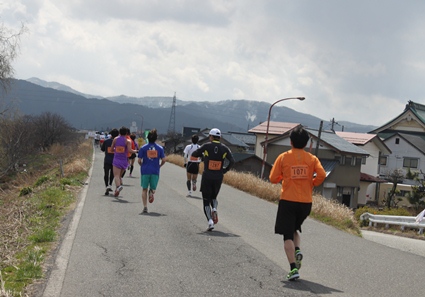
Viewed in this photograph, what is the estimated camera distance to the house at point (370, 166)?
51250mm

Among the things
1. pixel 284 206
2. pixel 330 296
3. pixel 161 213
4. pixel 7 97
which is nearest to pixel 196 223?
pixel 161 213

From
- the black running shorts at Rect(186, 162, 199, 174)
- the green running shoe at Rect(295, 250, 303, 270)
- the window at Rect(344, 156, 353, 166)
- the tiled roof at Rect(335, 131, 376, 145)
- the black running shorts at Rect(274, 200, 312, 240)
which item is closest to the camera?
the green running shoe at Rect(295, 250, 303, 270)

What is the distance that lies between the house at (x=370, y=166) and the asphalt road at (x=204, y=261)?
39.7 metres

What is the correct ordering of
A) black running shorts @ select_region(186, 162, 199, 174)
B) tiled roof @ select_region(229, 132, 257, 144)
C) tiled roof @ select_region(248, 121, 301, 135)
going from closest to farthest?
black running shorts @ select_region(186, 162, 199, 174) < tiled roof @ select_region(248, 121, 301, 135) < tiled roof @ select_region(229, 132, 257, 144)

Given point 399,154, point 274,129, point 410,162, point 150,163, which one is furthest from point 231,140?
point 150,163

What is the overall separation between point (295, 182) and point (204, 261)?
1703 mm

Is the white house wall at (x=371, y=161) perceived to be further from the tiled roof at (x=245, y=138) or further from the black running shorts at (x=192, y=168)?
the black running shorts at (x=192, y=168)

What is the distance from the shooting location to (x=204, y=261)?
24.7ft

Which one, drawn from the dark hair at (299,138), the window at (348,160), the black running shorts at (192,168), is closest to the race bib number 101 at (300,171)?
the dark hair at (299,138)

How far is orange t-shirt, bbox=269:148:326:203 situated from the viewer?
6.96m

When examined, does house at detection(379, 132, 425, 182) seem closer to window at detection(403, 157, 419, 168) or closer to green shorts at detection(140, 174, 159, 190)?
window at detection(403, 157, 419, 168)

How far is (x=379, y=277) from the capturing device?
24.4 ft

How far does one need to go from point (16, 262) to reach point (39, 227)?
2961 millimetres

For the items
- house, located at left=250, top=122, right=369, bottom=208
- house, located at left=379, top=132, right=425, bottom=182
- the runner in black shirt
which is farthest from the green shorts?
house, located at left=379, top=132, right=425, bottom=182
